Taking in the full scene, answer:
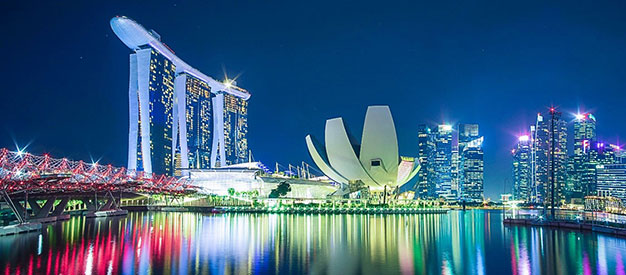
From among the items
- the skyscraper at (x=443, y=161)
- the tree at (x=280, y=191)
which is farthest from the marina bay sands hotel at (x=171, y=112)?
the skyscraper at (x=443, y=161)

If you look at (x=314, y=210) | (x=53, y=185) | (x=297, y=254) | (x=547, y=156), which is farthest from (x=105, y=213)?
(x=547, y=156)

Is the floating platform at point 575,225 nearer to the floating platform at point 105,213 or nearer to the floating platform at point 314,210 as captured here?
the floating platform at point 314,210

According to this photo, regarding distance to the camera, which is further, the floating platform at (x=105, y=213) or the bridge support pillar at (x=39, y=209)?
the floating platform at (x=105, y=213)

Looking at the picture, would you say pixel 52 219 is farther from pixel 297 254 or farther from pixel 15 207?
pixel 297 254

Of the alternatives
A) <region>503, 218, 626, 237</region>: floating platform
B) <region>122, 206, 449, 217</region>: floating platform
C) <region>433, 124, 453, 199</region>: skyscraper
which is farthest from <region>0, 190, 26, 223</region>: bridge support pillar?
<region>433, 124, 453, 199</region>: skyscraper

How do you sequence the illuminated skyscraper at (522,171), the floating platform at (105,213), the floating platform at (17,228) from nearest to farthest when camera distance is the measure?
the floating platform at (17,228) → the floating platform at (105,213) → the illuminated skyscraper at (522,171)
